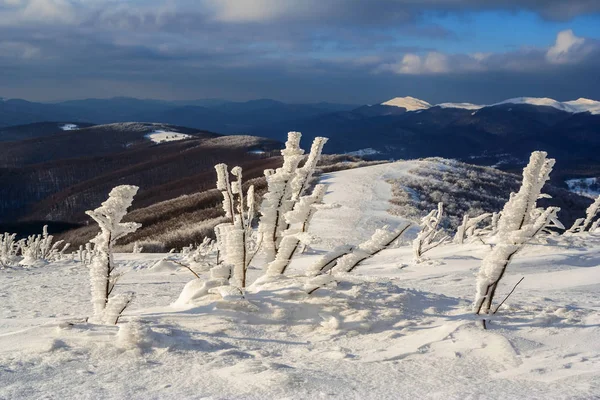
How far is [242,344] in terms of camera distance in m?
3.87

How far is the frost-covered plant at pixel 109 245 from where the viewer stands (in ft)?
12.6

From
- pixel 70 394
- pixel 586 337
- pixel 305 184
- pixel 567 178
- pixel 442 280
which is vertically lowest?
pixel 567 178

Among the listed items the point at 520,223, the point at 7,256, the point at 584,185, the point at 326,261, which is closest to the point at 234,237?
the point at 326,261

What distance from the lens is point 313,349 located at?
389cm

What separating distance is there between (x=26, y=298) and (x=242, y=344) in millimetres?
4690

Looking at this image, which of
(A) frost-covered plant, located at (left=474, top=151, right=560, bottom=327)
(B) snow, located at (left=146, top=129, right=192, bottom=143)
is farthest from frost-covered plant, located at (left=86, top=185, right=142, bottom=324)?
(B) snow, located at (left=146, top=129, right=192, bottom=143)

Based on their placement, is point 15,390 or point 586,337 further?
point 586,337

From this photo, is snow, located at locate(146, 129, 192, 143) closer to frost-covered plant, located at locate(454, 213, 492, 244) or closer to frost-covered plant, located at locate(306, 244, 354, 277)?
frost-covered plant, located at locate(454, 213, 492, 244)

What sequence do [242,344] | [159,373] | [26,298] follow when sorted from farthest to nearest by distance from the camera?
[26,298] < [242,344] < [159,373]

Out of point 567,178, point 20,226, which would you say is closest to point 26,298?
point 20,226

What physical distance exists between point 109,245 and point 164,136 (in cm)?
13983

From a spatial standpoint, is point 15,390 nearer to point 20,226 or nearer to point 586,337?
→ point 586,337

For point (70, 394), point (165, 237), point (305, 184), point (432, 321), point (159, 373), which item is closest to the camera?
point (70, 394)

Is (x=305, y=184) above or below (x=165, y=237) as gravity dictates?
above
